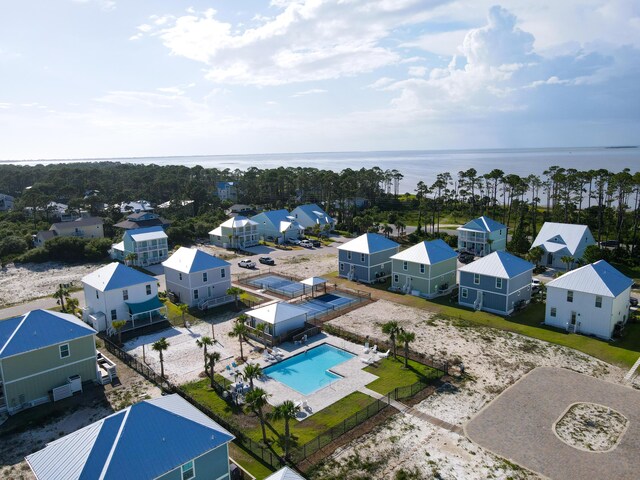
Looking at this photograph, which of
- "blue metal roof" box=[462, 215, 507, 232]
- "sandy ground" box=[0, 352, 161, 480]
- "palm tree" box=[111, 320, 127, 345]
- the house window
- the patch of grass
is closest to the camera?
the house window

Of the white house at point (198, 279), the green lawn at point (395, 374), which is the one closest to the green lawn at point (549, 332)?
the green lawn at point (395, 374)

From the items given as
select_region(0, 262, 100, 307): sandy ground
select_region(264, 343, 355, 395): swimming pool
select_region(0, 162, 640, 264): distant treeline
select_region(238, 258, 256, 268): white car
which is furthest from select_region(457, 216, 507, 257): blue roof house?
select_region(0, 262, 100, 307): sandy ground

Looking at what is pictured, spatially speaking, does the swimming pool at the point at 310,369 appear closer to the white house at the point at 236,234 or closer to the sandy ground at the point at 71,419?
the sandy ground at the point at 71,419

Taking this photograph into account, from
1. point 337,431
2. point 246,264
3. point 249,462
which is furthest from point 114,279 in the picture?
point 337,431

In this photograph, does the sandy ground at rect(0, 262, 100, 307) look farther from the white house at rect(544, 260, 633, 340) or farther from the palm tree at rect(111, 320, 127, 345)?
the white house at rect(544, 260, 633, 340)

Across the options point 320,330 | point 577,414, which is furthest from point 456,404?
point 320,330

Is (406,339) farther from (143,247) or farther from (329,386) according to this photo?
(143,247)

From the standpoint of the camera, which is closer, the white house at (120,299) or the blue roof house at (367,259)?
the white house at (120,299)
